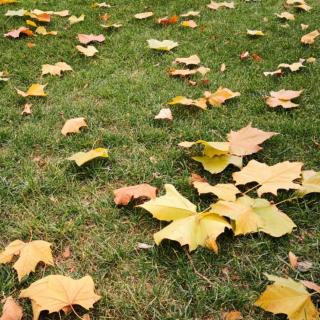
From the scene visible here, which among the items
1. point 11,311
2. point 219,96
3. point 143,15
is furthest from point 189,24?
point 11,311

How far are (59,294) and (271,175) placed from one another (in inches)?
46.7

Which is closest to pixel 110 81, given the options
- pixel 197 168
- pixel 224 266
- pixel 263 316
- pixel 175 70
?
pixel 175 70

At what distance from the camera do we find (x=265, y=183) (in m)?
2.25

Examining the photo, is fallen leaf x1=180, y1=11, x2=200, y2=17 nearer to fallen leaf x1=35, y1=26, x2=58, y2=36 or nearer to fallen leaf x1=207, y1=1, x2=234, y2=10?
fallen leaf x1=207, y1=1, x2=234, y2=10

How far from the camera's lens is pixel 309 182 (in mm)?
2268

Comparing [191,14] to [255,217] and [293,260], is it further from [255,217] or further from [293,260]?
[293,260]

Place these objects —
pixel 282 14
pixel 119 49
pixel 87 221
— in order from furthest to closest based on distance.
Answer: pixel 282 14, pixel 119 49, pixel 87 221

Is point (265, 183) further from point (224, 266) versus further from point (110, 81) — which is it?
point (110, 81)

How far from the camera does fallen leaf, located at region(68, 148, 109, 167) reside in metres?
2.50

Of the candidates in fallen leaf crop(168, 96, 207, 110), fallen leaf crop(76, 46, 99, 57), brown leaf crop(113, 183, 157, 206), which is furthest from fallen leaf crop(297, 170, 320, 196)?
fallen leaf crop(76, 46, 99, 57)

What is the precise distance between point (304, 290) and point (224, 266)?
→ 356 mm

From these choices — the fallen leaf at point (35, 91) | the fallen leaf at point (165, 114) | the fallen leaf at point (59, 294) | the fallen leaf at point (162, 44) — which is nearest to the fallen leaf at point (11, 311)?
the fallen leaf at point (59, 294)

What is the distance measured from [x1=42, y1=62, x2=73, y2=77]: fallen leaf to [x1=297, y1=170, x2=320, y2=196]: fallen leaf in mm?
2176

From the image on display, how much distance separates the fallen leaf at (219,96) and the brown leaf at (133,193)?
1.05 metres
